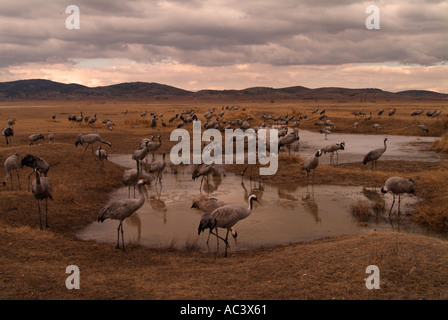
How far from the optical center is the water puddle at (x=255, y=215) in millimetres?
10773

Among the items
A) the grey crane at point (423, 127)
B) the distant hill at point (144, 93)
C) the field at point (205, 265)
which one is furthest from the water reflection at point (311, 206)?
the distant hill at point (144, 93)

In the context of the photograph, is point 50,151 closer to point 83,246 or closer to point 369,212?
point 83,246

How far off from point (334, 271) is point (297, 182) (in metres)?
10.7

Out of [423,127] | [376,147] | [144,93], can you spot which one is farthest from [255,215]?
[144,93]

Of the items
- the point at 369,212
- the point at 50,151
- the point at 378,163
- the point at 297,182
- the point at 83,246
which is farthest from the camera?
the point at 378,163

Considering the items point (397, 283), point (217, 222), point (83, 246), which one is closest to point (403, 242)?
point (397, 283)

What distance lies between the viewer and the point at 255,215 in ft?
42.0

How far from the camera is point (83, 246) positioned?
950cm

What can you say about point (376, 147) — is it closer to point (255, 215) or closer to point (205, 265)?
point (255, 215)

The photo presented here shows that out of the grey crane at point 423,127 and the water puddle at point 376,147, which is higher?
the grey crane at point 423,127

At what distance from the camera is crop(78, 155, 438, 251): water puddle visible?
10773 mm

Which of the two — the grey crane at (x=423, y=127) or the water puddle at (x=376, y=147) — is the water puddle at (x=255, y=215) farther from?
the grey crane at (x=423, y=127)

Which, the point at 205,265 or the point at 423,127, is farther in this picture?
the point at 423,127

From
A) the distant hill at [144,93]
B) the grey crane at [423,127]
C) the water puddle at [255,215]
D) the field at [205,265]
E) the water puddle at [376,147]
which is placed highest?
the distant hill at [144,93]
